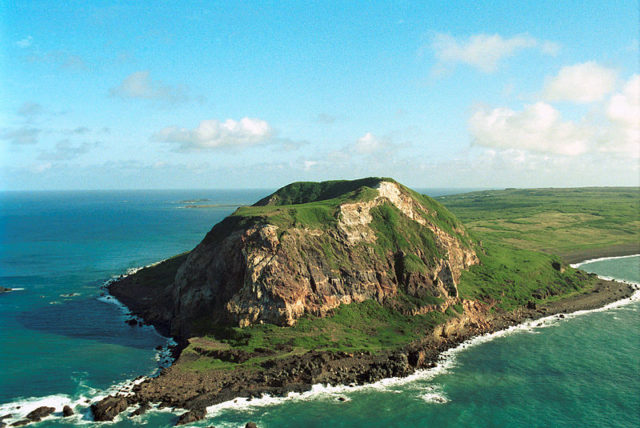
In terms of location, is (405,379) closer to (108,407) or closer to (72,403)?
(108,407)

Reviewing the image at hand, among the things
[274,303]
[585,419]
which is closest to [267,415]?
[274,303]

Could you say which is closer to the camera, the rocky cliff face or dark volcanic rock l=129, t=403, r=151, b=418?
dark volcanic rock l=129, t=403, r=151, b=418

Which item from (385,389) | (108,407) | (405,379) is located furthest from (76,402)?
(405,379)

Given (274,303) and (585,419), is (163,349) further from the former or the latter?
(585,419)

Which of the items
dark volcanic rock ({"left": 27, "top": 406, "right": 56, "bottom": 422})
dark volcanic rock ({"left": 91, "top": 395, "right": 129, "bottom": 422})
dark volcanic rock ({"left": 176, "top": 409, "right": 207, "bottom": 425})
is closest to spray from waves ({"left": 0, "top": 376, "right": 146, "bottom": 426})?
dark volcanic rock ({"left": 27, "top": 406, "right": 56, "bottom": 422})

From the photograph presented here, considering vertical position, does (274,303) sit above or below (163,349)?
above

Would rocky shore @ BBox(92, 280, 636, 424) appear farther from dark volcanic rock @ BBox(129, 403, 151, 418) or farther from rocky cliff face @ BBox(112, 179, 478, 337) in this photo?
rocky cliff face @ BBox(112, 179, 478, 337)
